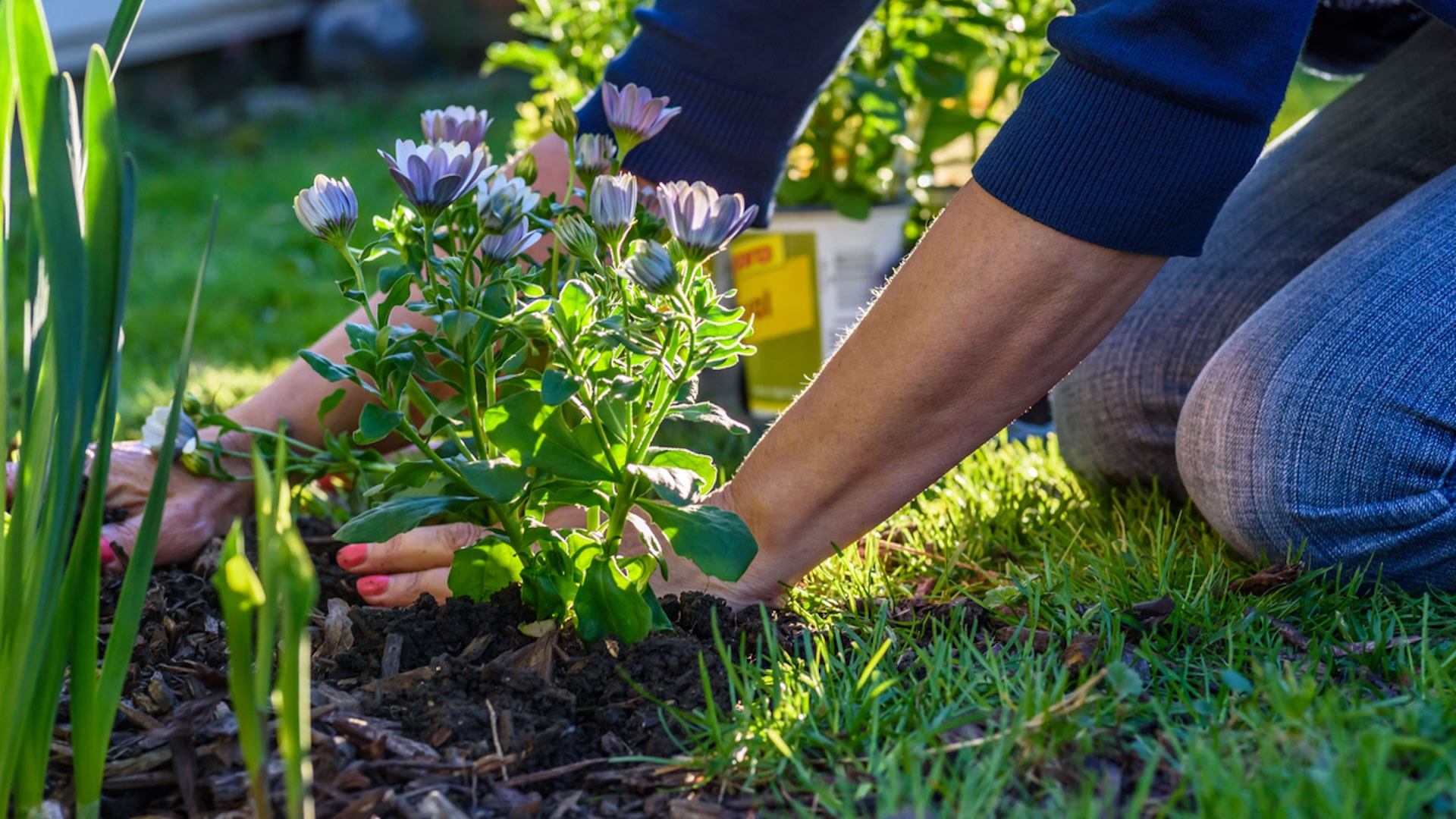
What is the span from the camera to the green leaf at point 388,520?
38.4 inches

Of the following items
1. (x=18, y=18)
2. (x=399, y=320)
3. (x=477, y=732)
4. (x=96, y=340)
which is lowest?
(x=477, y=732)

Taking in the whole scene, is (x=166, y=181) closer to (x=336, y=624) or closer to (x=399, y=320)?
(x=399, y=320)

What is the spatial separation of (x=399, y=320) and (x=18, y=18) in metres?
0.91

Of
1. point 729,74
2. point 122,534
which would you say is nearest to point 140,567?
point 122,534

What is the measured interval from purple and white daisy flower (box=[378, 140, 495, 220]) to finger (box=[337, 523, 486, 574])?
1.58 feet

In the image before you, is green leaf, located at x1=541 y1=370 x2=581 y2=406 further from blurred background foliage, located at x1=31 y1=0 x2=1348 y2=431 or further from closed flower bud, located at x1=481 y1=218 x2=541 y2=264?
blurred background foliage, located at x1=31 y1=0 x2=1348 y2=431

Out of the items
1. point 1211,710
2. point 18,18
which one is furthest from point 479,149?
point 1211,710

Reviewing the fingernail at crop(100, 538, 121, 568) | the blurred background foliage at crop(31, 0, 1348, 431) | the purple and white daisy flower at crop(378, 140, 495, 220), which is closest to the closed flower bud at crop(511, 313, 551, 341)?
the purple and white daisy flower at crop(378, 140, 495, 220)

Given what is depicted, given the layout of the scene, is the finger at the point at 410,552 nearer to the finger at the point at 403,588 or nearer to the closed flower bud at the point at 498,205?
the finger at the point at 403,588

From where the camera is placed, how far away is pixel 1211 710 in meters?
0.95

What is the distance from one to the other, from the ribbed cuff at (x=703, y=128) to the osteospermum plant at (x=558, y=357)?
1.45ft

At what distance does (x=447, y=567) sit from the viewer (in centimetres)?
134

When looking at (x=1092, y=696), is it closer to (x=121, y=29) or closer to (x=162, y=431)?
(x=121, y=29)

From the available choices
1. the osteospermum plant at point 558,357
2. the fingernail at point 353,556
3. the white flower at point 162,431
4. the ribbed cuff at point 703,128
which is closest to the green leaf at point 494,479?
the osteospermum plant at point 558,357
